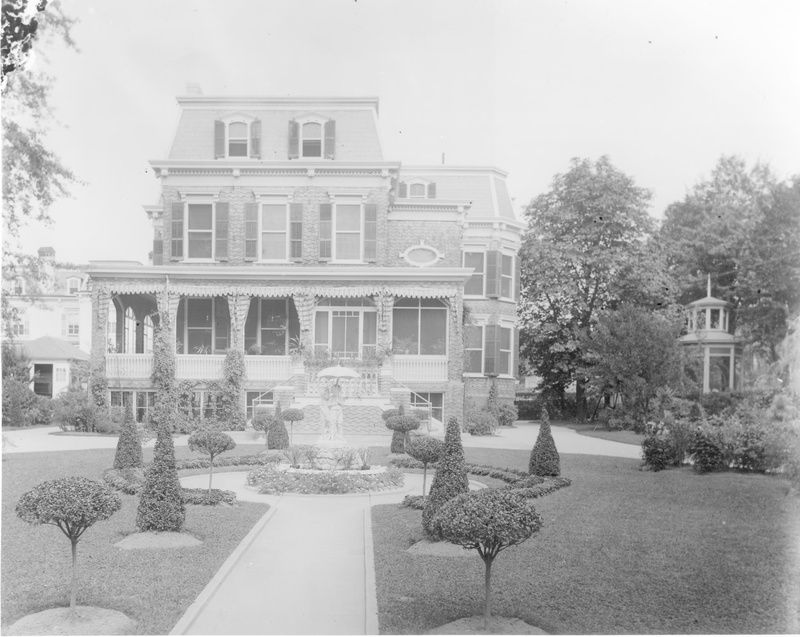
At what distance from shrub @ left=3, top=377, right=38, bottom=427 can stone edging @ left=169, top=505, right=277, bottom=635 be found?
12.6ft

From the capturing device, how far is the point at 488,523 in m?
6.70

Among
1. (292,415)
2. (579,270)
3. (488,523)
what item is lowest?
(292,415)

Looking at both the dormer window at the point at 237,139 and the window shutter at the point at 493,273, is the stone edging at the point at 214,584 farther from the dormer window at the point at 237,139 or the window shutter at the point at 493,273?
the window shutter at the point at 493,273

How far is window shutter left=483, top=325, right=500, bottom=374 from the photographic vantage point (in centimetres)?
2619

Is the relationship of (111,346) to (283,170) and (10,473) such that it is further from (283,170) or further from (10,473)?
(10,473)

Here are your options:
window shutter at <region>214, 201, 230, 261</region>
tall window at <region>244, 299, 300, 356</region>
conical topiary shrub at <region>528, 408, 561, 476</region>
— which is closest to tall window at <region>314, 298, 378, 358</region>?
tall window at <region>244, 299, 300, 356</region>

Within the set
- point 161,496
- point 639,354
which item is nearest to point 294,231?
point 639,354

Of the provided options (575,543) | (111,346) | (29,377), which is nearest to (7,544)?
(29,377)

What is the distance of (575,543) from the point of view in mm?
9805

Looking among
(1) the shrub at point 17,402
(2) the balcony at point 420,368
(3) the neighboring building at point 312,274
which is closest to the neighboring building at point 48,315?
(1) the shrub at point 17,402

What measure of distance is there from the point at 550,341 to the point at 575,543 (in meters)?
8.46

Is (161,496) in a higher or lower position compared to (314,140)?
lower

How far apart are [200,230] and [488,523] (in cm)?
2158

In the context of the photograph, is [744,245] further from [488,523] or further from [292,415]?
[292,415]
